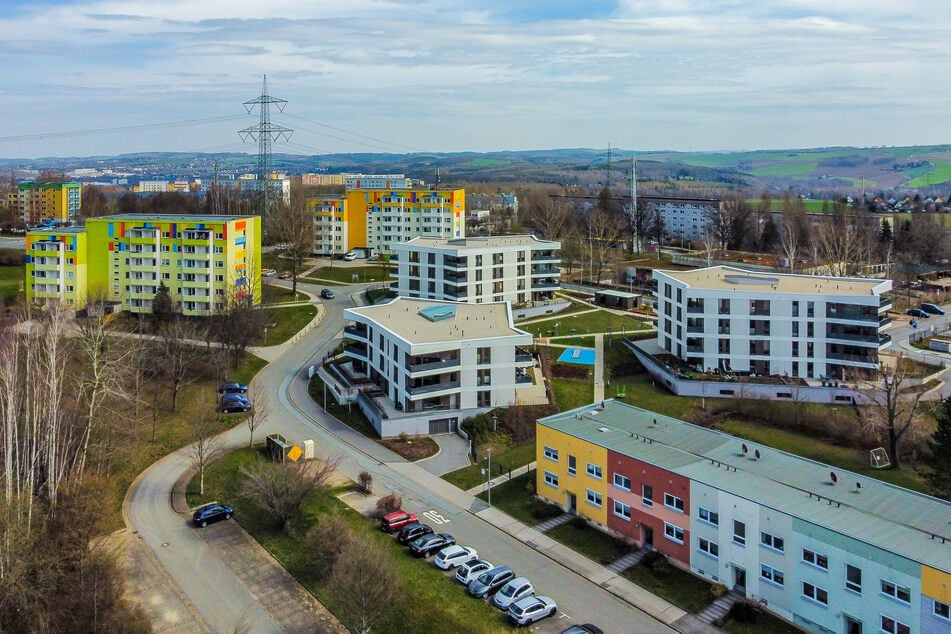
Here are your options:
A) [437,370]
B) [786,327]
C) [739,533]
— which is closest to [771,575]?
[739,533]

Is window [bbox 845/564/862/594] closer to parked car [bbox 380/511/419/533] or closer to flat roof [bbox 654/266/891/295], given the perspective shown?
parked car [bbox 380/511/419/533]

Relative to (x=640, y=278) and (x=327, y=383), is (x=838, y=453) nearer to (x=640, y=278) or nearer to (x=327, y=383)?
(x=327, y=383)

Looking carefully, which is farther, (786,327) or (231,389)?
(786,327)

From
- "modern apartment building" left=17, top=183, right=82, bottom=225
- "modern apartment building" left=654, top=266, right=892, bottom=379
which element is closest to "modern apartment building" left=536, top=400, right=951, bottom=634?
"modern apartment building" left=654, top=266, right=892, bottom=379

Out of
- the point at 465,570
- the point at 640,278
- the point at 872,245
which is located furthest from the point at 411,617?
the point at 872,245

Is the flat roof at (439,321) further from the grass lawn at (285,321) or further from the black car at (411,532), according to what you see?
the black car at (411,532)

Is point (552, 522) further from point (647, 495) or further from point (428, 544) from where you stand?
point (428, 544)
